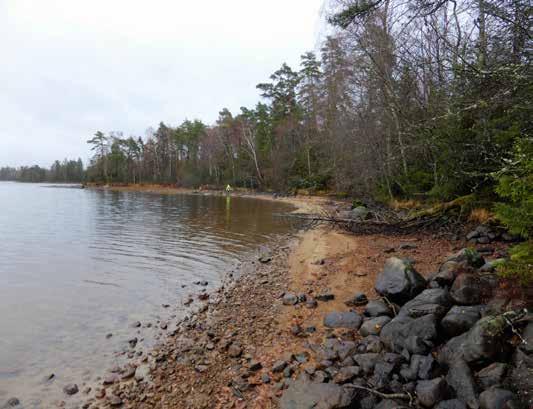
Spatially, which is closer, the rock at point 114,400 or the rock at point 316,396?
the rock at point 316,396

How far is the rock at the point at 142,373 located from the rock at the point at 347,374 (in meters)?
2.71

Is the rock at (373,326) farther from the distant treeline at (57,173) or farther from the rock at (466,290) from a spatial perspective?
the distant treeline at (57,173)

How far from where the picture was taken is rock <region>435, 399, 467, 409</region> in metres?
2.85

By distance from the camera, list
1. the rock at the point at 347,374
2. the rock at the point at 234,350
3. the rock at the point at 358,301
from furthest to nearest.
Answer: the rock at the point at 358,301, the rock at the point at 234,350, the rock at the point at 347,374

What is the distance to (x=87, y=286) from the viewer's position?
8.34 metres

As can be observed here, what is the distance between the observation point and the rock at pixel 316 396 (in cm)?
326

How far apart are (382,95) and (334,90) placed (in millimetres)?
9366

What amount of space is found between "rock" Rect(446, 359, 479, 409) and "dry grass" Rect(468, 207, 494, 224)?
644 cm

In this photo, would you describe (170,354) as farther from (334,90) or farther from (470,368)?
(334,90)

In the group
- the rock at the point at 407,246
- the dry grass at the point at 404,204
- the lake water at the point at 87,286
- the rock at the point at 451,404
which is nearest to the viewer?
the rock at the point at 451,404

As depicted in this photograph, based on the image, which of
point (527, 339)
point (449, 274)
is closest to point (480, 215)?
point (449, 274)

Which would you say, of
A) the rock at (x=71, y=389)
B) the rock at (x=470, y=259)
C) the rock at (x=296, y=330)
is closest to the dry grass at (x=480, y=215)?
the rock at (x=470, y=259)

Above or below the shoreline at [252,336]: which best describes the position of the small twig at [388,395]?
above

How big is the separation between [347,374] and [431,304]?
5.23 feet
